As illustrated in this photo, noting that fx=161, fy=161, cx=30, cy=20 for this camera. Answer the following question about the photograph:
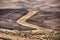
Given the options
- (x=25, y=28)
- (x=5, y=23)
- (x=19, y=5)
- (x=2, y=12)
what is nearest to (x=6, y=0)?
(x=19, y=5)

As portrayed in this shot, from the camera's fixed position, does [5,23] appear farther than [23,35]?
Yes

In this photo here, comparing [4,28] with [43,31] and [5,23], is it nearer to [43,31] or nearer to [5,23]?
[5,23]

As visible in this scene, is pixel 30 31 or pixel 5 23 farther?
pixel 5 23

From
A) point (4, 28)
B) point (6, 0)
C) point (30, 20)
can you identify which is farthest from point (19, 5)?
point (4, 28)

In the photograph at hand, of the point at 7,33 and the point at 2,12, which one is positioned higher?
the point at 2,12

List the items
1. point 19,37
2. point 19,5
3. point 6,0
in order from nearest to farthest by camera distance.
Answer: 1. point 19,37
2. point 19,5
3. point 6,0

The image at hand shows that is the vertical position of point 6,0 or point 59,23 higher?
point 6,0

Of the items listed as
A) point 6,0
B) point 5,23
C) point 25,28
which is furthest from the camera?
point 6,0

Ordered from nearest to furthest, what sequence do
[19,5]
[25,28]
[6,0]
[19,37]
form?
[19,37] → [25,28] → [19,5] → [6,0]

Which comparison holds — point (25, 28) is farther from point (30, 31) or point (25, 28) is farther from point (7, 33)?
point (7, 33)
